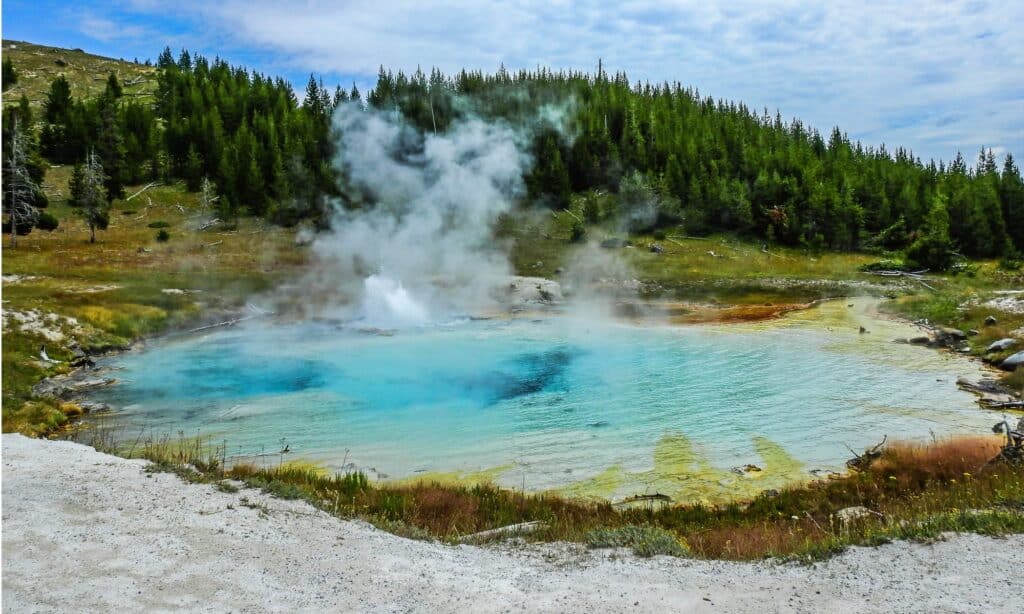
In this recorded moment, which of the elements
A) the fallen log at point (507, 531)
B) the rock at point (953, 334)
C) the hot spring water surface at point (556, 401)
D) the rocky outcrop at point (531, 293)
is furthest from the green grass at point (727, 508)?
the rocky outcrop at point (531, 293)

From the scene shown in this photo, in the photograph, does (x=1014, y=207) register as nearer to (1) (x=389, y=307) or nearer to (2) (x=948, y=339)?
(2) (x=948, y=339)

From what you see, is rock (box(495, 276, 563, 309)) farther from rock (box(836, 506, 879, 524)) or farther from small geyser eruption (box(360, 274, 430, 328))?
rock (box(836, 506, 879, 524))

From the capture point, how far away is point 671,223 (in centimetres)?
7644

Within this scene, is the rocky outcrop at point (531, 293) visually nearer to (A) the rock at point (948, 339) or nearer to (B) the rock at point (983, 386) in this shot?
(A) the rock at point (948, 339)

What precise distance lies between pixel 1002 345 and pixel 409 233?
33977 mm

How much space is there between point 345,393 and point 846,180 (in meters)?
75.4

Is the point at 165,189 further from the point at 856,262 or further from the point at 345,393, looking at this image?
the point at 856,262

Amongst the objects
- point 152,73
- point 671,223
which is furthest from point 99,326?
point 152,73

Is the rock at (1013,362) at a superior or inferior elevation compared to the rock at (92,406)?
superior

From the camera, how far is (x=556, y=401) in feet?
64.5

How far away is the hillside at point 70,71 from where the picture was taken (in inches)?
4360

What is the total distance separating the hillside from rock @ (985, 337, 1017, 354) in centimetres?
12210

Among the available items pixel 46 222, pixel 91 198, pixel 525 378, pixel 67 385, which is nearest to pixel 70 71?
pixel 46 222

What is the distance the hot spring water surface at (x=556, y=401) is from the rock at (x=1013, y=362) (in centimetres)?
91
